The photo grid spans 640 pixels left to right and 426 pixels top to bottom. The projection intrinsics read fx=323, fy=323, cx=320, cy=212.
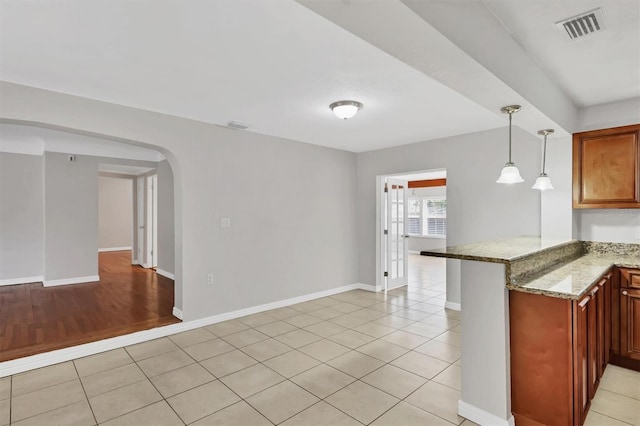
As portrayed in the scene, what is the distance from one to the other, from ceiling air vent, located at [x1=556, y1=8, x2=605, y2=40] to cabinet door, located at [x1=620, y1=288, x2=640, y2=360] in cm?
223

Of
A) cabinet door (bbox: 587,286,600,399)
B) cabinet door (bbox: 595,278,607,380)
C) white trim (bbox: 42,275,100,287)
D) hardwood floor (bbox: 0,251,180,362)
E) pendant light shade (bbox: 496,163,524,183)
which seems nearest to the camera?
cabinet door (bbox: 587,286,600,399)

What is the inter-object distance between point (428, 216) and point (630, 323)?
7.95 metres

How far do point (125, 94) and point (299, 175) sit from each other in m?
2.64

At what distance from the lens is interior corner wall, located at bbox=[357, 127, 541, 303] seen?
4.04 metres

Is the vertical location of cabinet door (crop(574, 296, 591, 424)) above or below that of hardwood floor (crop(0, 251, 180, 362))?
above

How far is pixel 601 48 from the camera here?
230cm

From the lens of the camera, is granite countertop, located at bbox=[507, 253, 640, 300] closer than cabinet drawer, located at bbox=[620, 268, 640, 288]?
Yes

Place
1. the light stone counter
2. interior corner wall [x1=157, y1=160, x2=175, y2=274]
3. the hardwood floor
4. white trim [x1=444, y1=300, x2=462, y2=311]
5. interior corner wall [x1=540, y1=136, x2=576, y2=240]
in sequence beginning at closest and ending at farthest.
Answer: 1. the light stone counter
2. the hardwood floor
3. interior corner wall [x1=540, y1=136, x2=576, y2=240]
4. white trim [x1=444, y1=300, x2=462, y2=311]
5. interior corner wall [x1=157, y1=160, x2=175, y2=274]

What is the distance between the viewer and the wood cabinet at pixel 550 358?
6.39 ft

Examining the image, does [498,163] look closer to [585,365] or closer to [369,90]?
[369,90]

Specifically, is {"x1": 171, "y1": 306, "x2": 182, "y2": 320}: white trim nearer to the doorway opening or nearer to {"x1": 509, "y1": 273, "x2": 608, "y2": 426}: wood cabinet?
the doorway opening

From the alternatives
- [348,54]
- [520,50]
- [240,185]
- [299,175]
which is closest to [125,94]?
[240,185]

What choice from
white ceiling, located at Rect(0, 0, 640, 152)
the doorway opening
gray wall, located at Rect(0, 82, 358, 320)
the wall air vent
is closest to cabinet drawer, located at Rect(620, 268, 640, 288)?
white ceiling, located at Rect(0, 0, 640, 152)

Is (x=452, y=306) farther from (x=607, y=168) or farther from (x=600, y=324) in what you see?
(x=607, y=168)
